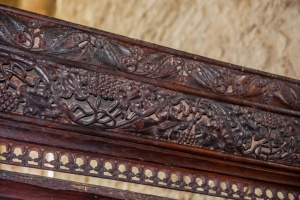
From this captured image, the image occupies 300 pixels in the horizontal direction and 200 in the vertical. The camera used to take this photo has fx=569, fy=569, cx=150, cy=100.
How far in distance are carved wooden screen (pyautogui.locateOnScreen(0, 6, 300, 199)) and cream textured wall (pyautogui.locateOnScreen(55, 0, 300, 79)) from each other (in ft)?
1.36

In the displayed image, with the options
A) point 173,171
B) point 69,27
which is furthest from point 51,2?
point 173,171

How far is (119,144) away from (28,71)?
0.24m

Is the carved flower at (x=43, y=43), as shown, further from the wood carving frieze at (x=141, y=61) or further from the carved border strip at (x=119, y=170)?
the carved border strip at (x=119, y=170)

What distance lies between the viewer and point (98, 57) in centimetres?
125

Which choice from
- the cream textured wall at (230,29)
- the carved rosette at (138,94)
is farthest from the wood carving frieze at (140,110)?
the cream textured wall at (230,29)

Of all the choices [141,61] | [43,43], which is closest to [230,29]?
[141,61]

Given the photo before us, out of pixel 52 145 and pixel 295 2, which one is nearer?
pixel 52 145

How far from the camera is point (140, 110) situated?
1.24 metres

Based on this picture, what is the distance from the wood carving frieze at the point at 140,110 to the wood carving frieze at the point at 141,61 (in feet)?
0.10

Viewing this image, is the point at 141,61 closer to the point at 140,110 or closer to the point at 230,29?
the point at 140,110

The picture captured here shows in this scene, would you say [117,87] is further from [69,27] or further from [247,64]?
[247,64]

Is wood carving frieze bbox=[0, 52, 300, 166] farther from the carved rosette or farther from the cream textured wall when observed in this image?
the cream textured wall

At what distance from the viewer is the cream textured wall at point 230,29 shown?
1.82 m

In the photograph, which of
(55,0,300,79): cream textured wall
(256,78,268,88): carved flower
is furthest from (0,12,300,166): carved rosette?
(55,0,300,79): cream textured wall
